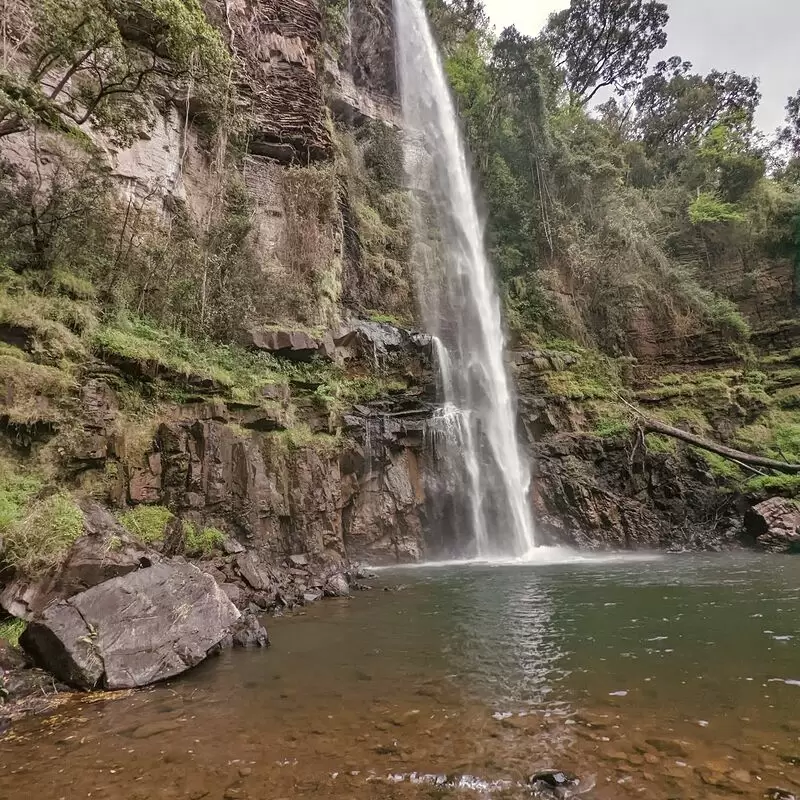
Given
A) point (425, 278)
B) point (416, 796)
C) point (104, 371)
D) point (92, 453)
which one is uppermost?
point (425, 278)

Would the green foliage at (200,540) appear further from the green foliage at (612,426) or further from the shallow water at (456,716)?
the green foliage at (612,426)

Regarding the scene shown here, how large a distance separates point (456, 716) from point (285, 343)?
1181cm

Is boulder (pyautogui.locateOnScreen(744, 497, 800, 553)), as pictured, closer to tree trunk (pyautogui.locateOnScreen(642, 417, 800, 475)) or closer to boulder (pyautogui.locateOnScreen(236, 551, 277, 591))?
tree trunk (pyautogui.locateOnScreen(642, 417, 800, 475))

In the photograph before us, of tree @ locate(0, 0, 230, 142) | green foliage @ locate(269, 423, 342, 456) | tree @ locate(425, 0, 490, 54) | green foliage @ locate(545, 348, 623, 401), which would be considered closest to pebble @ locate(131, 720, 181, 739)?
green foliage @ locate(269, 423, 342, 456)

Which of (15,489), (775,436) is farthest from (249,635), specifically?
(775,436)

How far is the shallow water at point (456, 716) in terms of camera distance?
3479 mm

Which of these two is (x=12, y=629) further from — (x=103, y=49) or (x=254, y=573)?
(x=103, y=49)

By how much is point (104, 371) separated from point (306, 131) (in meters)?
13.7

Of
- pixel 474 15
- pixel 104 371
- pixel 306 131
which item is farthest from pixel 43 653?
pixel 474 15

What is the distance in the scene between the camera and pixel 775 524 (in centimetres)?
1592

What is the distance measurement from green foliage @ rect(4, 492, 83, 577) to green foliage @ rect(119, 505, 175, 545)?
2.21 metres

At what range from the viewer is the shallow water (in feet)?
11.4

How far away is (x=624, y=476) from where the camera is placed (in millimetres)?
18188

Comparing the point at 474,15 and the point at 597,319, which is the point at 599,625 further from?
the point at 474,15
